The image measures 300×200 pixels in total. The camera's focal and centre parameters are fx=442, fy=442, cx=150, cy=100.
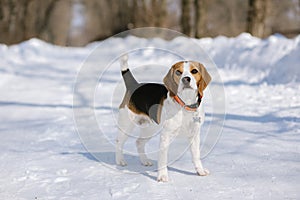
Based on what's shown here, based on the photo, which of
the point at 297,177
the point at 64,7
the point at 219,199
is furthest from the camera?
the point at 64,7

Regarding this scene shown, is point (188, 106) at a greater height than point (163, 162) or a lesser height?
greater

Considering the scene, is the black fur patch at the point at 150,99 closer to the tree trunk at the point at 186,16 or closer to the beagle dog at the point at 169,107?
the beagle dog at the point at 169,107

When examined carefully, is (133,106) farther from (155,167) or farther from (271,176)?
(271,176)

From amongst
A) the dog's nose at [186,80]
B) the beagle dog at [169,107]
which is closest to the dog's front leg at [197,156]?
the beagle dog at [169,107]

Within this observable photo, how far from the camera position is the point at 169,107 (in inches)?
135

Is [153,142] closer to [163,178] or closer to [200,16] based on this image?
[163,178]

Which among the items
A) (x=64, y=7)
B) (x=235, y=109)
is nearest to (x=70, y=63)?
(x=235, y=109)

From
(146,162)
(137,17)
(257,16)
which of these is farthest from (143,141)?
(137,17)

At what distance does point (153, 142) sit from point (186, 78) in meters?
1.84

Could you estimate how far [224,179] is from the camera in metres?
3.59

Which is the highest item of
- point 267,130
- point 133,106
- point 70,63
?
point 133,106

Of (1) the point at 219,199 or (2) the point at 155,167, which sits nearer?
(1) the point at 219,199

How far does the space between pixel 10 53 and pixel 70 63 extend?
102 inches

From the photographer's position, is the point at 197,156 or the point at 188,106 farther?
the point at 197,156
